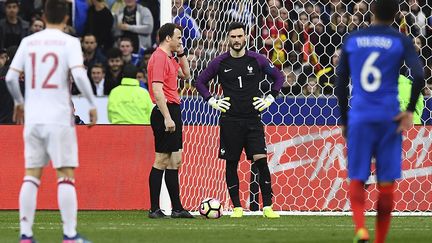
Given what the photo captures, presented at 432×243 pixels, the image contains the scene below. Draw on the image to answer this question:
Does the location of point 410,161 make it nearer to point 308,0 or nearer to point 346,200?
point 346,200

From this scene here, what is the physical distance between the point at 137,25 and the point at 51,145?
38.1ft

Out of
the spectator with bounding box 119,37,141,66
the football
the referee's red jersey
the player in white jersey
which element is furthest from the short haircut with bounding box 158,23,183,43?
the spectator with bounding box 119,37,141,66

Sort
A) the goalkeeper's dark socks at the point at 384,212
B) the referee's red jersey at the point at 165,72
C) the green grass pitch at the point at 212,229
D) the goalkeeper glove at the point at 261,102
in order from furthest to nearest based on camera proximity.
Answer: the goalkeeper glove at the point at 261,102, the referee's red jersey at the point at 165,72, the green grass pitch at the point at 212,229, the goalkeeper's dark socks at the point at 384,212

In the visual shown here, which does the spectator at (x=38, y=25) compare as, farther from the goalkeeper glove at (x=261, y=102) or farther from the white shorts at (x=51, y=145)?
the white shorts at (x=51, y=145)

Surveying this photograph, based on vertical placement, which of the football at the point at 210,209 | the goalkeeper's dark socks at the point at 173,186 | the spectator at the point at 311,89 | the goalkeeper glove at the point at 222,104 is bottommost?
the football at the point at 210,209

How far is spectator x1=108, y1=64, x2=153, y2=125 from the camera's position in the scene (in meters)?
16.4

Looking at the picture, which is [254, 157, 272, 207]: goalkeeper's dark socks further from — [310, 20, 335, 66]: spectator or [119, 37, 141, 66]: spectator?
[119, 37, 141, 66]: spectator

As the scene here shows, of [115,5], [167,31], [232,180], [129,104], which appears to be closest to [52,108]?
[167,31]

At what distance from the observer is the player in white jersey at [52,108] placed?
8688 millimetres

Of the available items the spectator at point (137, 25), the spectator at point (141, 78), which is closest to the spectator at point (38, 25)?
the spectator at point (137, 25)

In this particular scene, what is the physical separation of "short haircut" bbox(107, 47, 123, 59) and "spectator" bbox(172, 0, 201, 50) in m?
4.19

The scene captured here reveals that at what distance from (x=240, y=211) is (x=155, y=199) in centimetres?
100

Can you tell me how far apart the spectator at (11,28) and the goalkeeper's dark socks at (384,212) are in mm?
12020

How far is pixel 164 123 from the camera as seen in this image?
1285 cm
